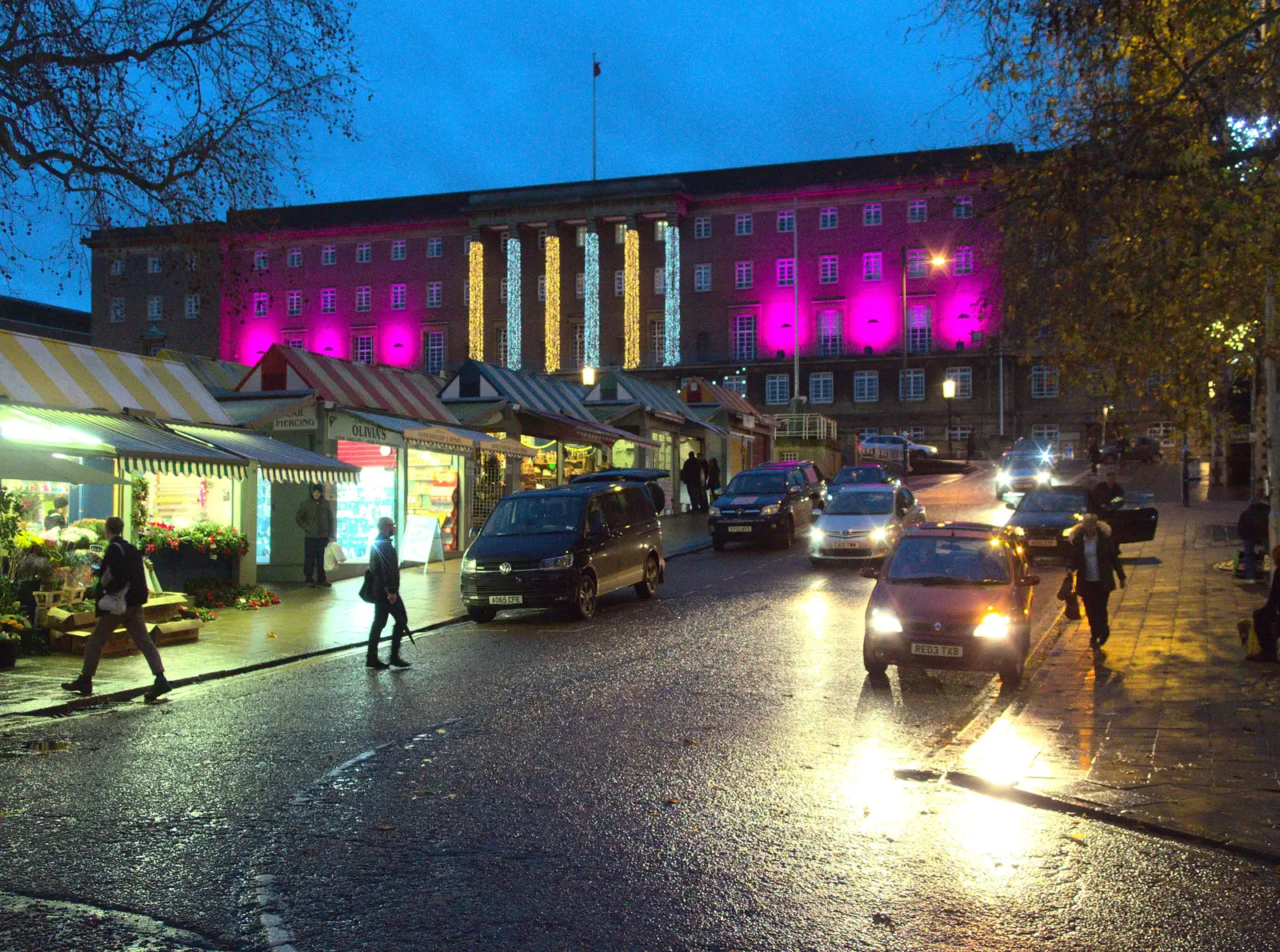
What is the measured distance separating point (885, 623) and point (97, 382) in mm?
13794

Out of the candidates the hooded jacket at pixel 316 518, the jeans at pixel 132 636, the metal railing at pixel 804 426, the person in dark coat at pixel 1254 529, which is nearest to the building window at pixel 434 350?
the metal railing at pixel 804 426

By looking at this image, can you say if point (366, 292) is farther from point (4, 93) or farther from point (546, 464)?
point (4, 93)

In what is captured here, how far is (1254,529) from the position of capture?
19078mm

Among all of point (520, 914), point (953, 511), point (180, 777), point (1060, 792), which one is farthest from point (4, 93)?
point (953, 511)

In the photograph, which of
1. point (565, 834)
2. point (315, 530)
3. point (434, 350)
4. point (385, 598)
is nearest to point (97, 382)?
point (315, 530)

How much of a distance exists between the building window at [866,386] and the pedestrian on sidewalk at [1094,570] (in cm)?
6555

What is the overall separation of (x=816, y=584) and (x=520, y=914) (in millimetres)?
16149

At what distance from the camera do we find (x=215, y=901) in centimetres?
555

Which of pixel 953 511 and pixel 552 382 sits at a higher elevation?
pixel 552 382

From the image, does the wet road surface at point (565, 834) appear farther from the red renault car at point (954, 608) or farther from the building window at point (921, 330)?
the building window at point (921, 330)

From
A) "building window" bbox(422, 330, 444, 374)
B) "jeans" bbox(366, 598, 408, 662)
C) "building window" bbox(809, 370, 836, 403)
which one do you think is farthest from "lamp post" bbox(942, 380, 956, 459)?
"jeans" bbox(366, 598, 408, 662)

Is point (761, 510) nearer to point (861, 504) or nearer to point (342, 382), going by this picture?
point (861, 504)

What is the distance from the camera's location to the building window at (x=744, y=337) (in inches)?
3255

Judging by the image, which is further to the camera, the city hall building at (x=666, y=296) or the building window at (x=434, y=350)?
the building window at (x=434, y=350)
